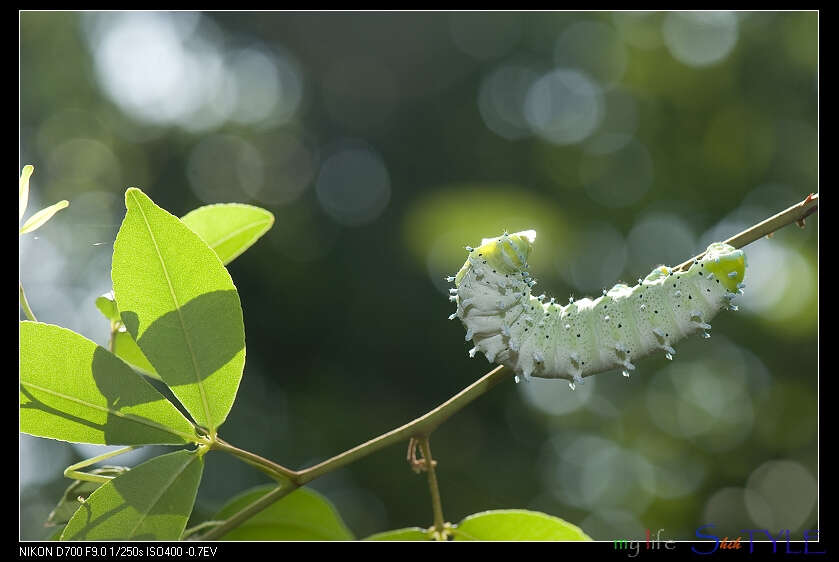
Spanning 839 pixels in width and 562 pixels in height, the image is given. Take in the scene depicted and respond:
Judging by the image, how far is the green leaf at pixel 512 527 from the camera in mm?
1499

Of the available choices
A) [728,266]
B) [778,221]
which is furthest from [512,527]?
[778,221]

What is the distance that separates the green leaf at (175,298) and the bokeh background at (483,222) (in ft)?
10.2

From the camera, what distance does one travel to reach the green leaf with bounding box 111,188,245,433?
3.77ft

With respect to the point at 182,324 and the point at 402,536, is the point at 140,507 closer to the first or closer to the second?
the point at 182,324

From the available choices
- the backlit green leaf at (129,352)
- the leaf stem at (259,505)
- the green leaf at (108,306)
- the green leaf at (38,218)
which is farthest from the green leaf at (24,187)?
the leaf stem at (259,505)

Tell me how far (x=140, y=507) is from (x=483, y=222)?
5.63 metres

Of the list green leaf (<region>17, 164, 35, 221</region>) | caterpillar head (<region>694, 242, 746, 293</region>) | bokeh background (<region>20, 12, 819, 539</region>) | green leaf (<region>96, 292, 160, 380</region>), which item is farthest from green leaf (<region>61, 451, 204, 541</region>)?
bokeh background (<region>20, 12, 819, 539</region>)

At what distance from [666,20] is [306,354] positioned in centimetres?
603

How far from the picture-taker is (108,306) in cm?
154

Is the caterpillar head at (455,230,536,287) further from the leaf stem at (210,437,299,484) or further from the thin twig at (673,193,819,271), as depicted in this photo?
the leaf stem at (210,437,299,484)

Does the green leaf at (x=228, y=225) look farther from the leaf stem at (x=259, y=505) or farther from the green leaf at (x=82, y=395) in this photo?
the leaf stem at (x=259, y=505)

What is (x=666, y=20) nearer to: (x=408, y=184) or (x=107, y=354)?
(x=408, y=184)

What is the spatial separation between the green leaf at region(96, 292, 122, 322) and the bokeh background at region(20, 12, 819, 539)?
8.72 feet

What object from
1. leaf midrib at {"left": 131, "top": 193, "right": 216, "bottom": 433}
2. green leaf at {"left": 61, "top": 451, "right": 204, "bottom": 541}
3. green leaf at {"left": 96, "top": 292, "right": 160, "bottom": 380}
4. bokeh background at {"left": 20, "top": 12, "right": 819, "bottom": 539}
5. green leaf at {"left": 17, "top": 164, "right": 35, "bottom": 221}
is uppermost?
bokeh background at {"left": 20, "top": 12, "right": 819, "bottom": 539}
